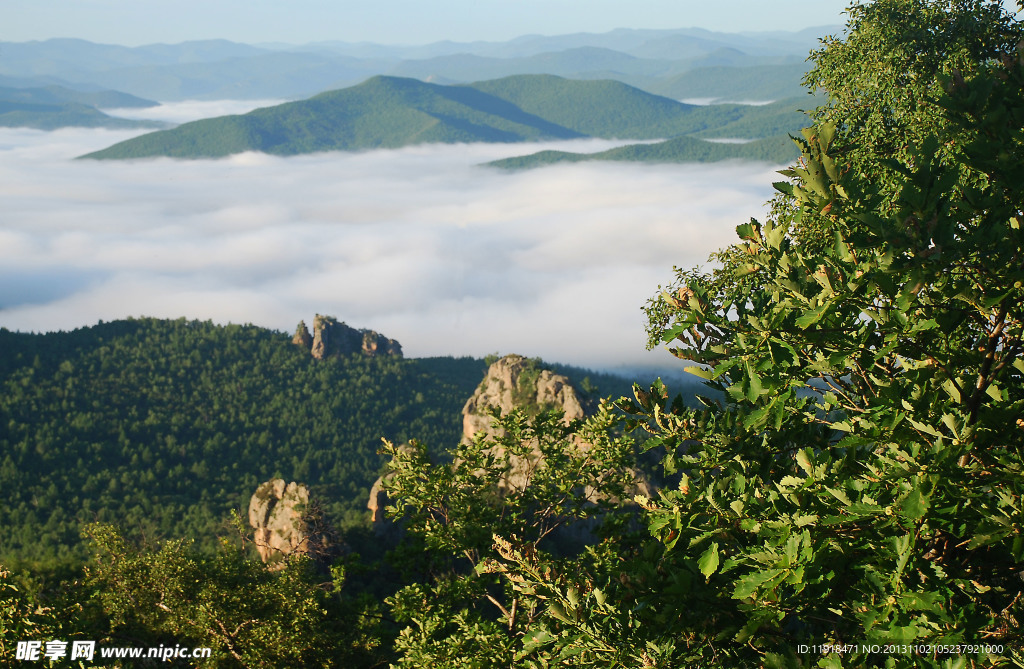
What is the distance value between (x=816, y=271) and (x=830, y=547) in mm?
2102

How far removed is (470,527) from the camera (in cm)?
1330

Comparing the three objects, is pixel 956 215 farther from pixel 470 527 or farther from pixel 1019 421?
pixel 470 527

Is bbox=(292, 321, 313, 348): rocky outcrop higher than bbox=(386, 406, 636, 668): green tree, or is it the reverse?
bbox=(386, 406, 636, 668): green tree

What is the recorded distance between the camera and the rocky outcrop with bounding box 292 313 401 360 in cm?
13200

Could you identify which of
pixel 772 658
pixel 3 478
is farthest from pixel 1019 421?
pixel 3 478

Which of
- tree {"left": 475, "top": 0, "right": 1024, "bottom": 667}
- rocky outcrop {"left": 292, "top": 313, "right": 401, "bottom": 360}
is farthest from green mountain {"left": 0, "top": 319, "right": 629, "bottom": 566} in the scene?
tree {"left": 475, "top": 0, "right": 1024, "bottom": 667}

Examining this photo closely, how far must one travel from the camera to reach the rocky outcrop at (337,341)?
132000mm

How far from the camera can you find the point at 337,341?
435ft

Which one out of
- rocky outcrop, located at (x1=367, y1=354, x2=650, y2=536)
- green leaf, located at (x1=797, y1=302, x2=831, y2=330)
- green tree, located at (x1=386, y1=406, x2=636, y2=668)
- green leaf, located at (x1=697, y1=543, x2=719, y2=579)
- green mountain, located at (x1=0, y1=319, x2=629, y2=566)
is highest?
green leaf, located at (x1=797, y1=302, x2=831, y2=330)

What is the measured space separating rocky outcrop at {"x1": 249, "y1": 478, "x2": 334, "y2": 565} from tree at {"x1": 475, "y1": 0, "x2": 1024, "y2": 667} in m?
44.0

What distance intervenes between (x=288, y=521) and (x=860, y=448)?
51.4 metres

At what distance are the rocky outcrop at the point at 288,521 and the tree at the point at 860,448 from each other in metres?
44.0

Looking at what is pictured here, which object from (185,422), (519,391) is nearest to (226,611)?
(519,391)

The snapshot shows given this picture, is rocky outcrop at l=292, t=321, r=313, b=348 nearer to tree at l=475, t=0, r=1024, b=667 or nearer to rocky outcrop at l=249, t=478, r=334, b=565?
rocky outcrop at l=249, t=478, r=334, b=565
